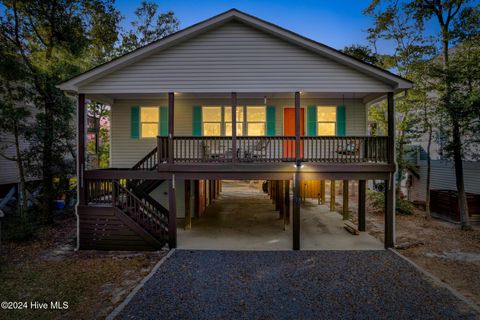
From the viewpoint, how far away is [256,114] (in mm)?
11953

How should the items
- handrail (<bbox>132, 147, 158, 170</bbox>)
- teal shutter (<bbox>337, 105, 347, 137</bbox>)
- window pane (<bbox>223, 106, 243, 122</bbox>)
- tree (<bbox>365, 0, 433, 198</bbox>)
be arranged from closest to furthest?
1. handrail (<bbox>132, 147, 158, 170</bbox>)
2. teal shutter (<bbox>337, 105, 347, 137</bbox>)
3. window pane (<bbox>223, 106, 243, 122</bbox>)
4. tree (<bbox>365, 0, 433, 198</bbox>)

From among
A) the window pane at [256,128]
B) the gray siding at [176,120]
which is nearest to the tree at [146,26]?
the gray siding at [176,120]

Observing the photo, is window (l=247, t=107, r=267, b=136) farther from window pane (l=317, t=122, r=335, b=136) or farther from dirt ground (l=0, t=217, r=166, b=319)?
dirt ground (l=0, t=217, r=166, b=319)

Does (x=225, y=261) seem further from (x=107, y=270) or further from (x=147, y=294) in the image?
(x=107, y=270)

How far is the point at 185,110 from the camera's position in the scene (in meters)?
12.1

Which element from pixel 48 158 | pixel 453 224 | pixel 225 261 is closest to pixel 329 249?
pixel 225 261

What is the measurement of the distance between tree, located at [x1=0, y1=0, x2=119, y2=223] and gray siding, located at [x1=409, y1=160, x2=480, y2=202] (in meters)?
19.9

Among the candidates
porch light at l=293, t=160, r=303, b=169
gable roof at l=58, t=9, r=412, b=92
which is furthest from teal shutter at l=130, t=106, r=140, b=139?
porch light at l=293, t=160, r=303, b=169

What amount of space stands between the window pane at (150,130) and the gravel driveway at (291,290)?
233 inches

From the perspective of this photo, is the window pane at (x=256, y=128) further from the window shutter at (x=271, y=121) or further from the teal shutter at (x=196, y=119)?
the teal shutter at (x=196, y=119)

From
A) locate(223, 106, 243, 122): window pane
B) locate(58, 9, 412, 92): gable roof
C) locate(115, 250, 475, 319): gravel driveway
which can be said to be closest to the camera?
locate(115, 250, 475, 319): gravel driveway

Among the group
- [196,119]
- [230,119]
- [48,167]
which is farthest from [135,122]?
[230,119]

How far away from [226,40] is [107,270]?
28.1 feet

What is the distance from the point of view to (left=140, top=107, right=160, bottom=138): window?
1202 cm
